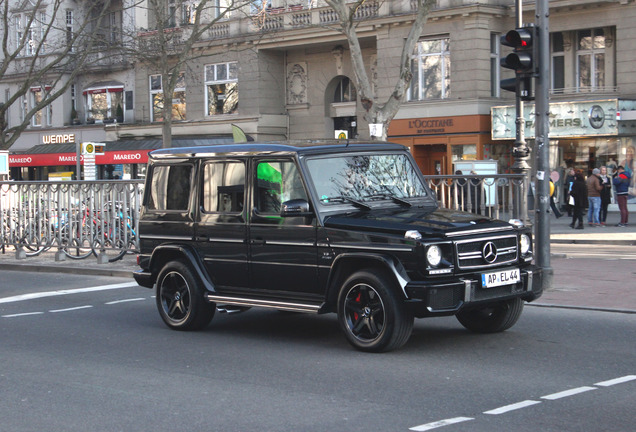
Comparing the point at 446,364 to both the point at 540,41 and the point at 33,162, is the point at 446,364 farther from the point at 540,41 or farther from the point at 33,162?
the point at 33,162

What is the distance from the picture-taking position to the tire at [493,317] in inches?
364

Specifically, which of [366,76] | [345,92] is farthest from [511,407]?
[345,92]

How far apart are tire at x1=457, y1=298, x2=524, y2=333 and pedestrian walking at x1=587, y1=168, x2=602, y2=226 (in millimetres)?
17527

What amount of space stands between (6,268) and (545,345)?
13632 millimetres

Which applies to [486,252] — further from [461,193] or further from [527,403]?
[461,193]

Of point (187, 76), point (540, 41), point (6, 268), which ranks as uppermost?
point (187, 76)

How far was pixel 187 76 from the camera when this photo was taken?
4300cm

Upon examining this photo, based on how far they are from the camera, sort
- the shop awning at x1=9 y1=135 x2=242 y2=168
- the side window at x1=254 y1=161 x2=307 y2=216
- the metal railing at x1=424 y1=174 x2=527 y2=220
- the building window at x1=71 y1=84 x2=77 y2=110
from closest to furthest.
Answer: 1. the side window at x1=254 y1=161 x2=307 y2=216
2. the metal railing at x1=424 y1=174 x2=527 y2=220
3. the shop awning at x1=9 y1=135 x2=242 y2=168
4. the building window at x1=71 y1=84 x2=77 y2=110

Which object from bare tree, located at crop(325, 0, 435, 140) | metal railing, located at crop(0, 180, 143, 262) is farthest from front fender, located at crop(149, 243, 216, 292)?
bare tree, located at crop(325, 0, 435, 140)

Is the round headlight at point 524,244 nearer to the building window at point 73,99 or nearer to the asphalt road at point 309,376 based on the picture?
the asphalt road at point 309,376

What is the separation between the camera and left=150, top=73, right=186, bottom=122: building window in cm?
4372

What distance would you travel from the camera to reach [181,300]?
33.8ft

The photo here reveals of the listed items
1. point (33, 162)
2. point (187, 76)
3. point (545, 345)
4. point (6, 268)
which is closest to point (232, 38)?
point (187, 76)

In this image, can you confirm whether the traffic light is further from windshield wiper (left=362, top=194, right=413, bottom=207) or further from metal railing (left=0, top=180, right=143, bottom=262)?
metal railing (left=0, top=180, right=143, bottom=262)
